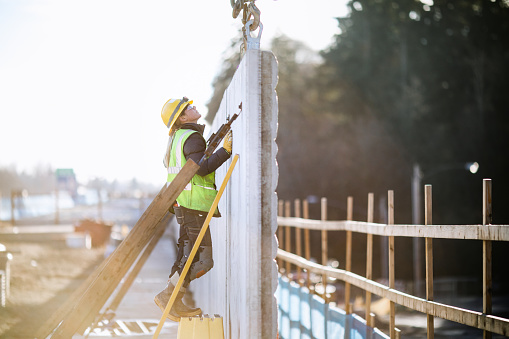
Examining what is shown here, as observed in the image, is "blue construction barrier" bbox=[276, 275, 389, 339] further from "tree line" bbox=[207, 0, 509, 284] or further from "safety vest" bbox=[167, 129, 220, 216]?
"tree line" bbox=[207, 0, 509, 284]

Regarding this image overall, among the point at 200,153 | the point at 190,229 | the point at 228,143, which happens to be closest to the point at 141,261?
the point at 190,229

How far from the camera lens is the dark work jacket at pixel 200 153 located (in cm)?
525

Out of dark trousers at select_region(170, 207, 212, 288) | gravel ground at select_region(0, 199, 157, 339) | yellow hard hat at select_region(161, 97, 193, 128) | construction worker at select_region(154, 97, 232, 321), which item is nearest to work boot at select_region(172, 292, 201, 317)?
construction worker at select_region(154, 97, 232, 321)

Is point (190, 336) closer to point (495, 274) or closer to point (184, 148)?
point (184, 148)

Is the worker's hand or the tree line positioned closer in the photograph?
the worker's hand

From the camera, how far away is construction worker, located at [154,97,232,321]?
550cm

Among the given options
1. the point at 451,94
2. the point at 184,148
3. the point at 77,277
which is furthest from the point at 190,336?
the point at 451,94

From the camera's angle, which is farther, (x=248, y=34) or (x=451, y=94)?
(x=451, y=94)

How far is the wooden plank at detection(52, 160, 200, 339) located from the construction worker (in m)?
0.23

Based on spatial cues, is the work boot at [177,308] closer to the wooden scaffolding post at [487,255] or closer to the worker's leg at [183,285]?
the worker's leg at [183,285]

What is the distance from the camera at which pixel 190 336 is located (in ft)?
17.1

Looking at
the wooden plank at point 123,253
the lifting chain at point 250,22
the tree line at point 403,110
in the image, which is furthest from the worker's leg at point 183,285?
the tree line at point 403,110

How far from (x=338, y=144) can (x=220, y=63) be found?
44.0 feet

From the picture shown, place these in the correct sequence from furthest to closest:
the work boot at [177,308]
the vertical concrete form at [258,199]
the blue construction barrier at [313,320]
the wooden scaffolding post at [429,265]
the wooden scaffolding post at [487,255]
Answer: the blue construction barrier at [313,320] < the work boot at [177,308] < the wooden scaffolding post at [429,265] < the vertical concrete form at [258,199] < the wooden scaffolding post at [487,255]
